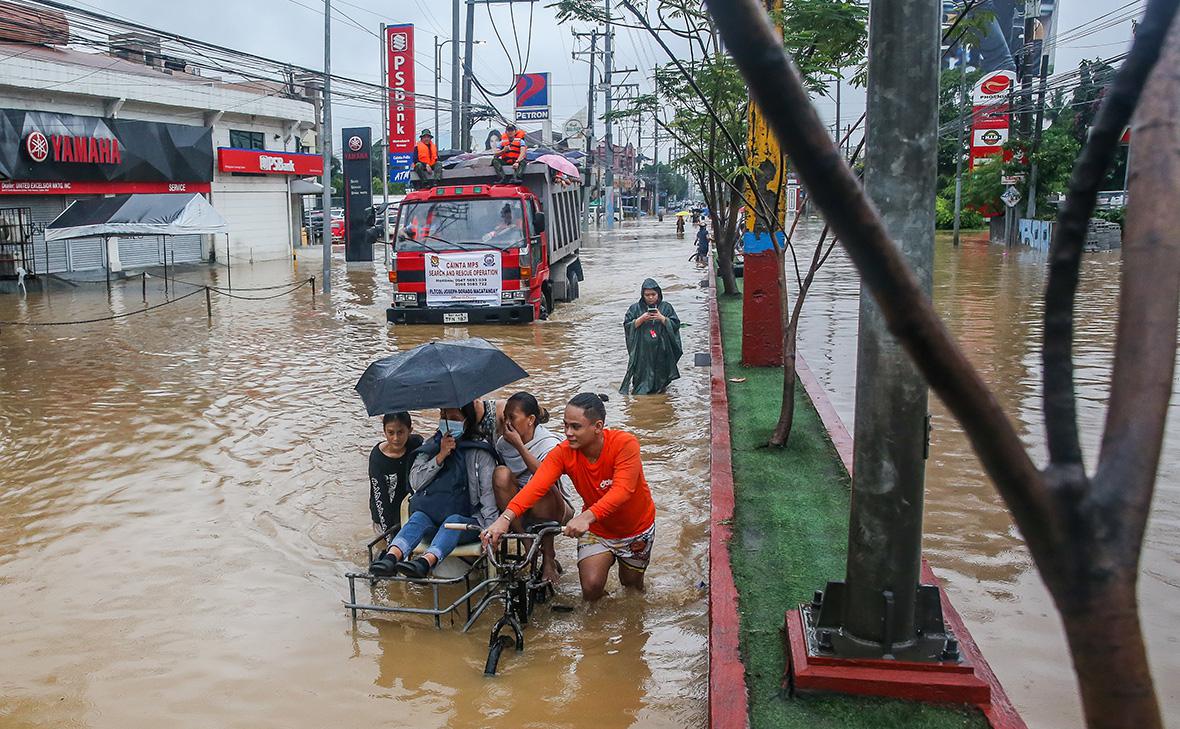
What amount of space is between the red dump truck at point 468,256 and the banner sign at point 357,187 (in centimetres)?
1468

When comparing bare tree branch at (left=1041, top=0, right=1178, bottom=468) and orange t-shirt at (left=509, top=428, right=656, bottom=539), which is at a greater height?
bare tree branch at (left=1041, top=0, right=1178, bottom=468)

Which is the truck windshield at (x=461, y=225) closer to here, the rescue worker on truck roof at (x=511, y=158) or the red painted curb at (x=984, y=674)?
the rescue worker on truck roof at (x=511, y=158)

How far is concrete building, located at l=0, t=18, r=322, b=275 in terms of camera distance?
23.3 metres

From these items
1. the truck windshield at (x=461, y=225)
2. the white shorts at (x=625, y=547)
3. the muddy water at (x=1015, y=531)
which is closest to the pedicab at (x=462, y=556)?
the white shorts at (x=625, y=547)

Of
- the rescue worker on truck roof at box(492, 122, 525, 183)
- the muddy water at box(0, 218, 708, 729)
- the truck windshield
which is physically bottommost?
the muddy water at box(0, 218, 708, 729)

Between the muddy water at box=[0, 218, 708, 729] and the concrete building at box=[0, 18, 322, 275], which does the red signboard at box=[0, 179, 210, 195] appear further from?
the muddy water at box=[0, 218, 708, 729]

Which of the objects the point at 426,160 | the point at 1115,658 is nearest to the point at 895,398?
the point at 1115,658

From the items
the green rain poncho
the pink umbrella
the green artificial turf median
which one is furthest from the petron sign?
the green artificial turf median

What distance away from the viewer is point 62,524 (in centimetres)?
710

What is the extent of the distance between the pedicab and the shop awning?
16580 millimetres

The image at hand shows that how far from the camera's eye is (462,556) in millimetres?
5484

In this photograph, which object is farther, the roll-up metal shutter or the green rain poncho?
the roll-up metal shutter

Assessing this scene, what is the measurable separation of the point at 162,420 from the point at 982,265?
955 inches

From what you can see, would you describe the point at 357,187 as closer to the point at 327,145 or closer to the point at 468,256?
the point at 327,145
